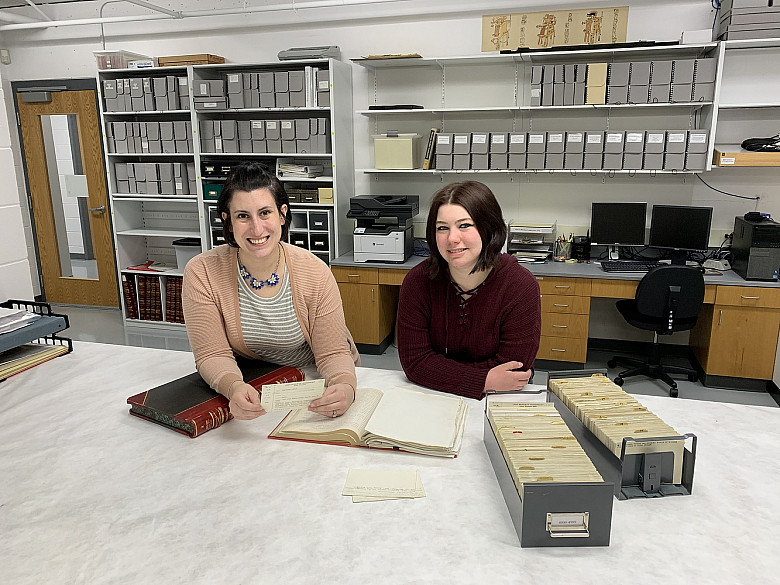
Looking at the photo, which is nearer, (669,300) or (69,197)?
(669,300)

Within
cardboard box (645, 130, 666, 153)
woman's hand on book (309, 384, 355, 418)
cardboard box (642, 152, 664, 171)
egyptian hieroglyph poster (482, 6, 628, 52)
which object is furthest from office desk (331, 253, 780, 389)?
woman's hand on book (309, 384, 355, 418)

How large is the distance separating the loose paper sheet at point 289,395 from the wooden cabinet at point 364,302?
2.89 meters

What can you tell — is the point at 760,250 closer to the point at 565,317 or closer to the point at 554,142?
the point at 565,317

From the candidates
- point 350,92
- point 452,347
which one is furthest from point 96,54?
point 452,347

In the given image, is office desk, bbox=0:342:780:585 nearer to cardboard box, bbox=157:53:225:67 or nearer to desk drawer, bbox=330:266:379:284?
desk drawer, bbox=330:266:379:284

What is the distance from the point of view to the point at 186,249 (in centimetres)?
511

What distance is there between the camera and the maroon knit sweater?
1.90 m

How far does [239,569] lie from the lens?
1.01 m

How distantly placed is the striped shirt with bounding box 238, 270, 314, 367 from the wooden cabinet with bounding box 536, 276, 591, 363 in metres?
2.47

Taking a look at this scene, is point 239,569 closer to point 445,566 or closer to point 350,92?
point 445,566

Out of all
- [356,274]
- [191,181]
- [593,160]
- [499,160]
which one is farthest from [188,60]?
[593,160]

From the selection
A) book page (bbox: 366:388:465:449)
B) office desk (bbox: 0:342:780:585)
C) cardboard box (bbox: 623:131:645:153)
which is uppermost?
cardboard box (bbox: 623:131:645:153)

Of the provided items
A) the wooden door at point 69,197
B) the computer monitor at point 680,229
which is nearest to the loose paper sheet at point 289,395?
the computer monitor at point 680,229

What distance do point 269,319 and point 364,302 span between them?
256 centimetres
